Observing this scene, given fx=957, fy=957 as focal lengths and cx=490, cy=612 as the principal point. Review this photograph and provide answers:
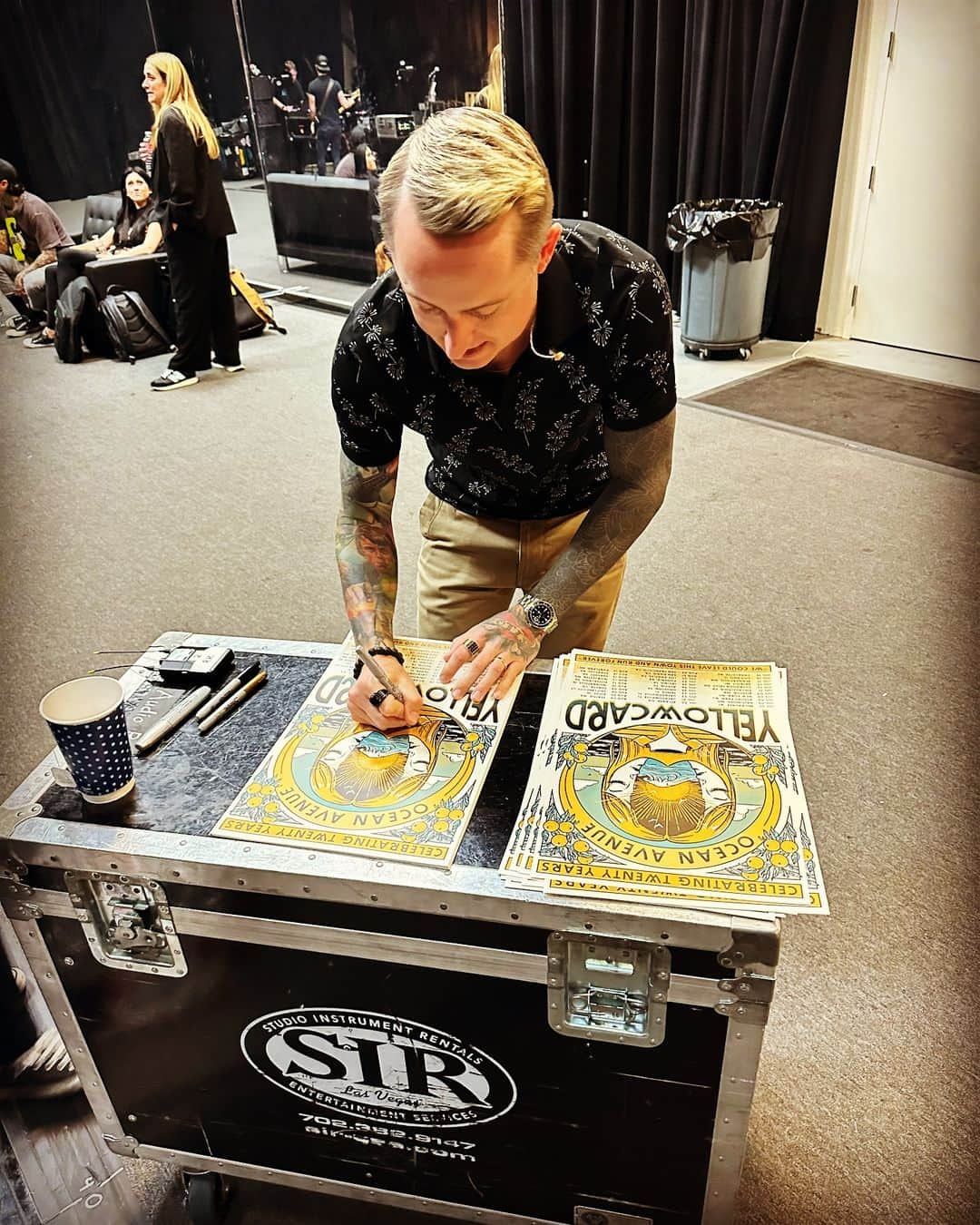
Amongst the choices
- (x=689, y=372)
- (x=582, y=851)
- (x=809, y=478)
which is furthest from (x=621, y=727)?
(x=689, y=372)

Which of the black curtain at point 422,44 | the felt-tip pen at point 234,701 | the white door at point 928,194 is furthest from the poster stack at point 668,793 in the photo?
the black curtain at point 422,44

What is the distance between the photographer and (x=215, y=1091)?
1.20 meters

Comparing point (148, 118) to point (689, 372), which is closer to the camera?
point (689, 372)

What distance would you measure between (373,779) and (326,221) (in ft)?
19.8

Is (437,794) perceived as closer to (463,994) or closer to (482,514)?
(463,994)

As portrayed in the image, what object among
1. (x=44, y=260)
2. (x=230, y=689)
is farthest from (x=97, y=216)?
(x=230, y=689)

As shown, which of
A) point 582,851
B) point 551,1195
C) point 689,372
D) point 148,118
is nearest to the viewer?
point 582,851

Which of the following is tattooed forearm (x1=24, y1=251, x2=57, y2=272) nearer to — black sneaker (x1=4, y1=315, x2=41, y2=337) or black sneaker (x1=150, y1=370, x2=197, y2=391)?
black sneaker (x1=4, y1=315, x2=41, y2=337)

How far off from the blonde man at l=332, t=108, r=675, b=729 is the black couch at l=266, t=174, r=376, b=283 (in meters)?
5.17

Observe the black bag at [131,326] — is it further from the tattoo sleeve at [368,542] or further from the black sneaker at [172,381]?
the tattoo sleeve at [368,542]

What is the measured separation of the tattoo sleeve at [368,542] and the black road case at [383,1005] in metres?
0.19

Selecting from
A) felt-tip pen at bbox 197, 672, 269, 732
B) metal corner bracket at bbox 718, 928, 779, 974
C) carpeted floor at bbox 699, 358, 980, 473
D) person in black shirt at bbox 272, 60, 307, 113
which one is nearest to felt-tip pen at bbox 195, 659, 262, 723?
felt-tip pen at bbox 197, 672, 269, 732

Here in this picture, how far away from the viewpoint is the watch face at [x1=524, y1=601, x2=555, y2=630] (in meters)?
1.28

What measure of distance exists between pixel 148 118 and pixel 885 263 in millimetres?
3992
